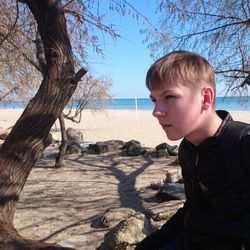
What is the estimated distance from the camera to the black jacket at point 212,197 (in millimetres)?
1501

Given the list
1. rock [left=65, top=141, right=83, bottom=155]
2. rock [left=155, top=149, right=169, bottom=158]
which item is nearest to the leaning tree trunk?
rock [left=155, top=149, right=169, bottom=158]

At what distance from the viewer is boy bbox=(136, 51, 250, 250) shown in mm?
1508

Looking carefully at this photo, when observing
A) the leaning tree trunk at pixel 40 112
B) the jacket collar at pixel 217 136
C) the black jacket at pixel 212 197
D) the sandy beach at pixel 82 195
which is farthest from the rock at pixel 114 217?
the jacket collar at pixel 217 136

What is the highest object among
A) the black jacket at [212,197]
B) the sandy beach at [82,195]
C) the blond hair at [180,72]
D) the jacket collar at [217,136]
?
the blond hair at [180,72]

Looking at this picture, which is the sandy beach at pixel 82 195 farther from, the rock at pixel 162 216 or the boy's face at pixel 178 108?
the boy's face at pixel 178 108

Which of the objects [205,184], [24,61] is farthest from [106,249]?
[24,61]

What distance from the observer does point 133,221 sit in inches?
158

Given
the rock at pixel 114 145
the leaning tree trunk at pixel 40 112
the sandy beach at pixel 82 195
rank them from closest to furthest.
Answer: the leaning tree trunk at pixel 40 112 < the sandy beach at pixel 82 195 < the rock at pixel 114 145

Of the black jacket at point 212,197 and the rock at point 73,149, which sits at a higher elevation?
the black jacket at point 212,197

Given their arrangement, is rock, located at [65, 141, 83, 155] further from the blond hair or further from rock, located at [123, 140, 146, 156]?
the blond hair

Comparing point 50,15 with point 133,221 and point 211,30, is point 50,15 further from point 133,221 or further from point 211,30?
point 211,30

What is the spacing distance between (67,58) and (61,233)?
7.25ft

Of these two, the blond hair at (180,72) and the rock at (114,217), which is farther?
the rock at (114,217)

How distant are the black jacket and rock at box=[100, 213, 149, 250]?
215 centimetres
